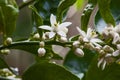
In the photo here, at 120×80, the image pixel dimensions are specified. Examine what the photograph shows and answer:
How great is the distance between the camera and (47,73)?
562 millimetres

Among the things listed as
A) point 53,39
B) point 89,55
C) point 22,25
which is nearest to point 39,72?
point 53,39

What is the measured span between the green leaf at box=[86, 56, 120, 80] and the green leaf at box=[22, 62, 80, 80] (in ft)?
0.14

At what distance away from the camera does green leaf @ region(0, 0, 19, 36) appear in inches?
22.3

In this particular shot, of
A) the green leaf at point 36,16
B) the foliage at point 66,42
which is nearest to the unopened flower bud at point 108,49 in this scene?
the foliage at point 66,42

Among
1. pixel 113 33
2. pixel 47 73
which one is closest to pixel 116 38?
pixel 113 33

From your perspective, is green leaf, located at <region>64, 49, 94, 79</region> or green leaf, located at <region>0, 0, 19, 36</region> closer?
green leaf, located at <region>0, 0, 19, 36</region>

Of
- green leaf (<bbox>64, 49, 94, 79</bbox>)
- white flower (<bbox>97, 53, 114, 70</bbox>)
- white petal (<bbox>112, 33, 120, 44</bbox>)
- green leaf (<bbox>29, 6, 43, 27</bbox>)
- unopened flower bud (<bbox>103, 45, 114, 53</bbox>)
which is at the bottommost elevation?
green leaf (<bbox>64, 49, 94, 79</bbox>)

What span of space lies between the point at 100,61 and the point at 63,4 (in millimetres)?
126

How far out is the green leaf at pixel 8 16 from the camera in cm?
57

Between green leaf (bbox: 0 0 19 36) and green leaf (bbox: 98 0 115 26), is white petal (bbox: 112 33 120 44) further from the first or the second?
green leaf (bbox: 0 0 19 36)

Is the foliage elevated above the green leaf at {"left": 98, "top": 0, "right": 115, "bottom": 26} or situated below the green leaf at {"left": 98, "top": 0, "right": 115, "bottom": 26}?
below

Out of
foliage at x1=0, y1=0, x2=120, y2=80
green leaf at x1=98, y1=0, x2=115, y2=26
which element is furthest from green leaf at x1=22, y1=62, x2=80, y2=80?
green leaf at x1=98, y1=0, x2=115, y2=26

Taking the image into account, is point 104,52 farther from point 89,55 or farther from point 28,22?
point 28,22

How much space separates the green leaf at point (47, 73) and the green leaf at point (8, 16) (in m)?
0.08
